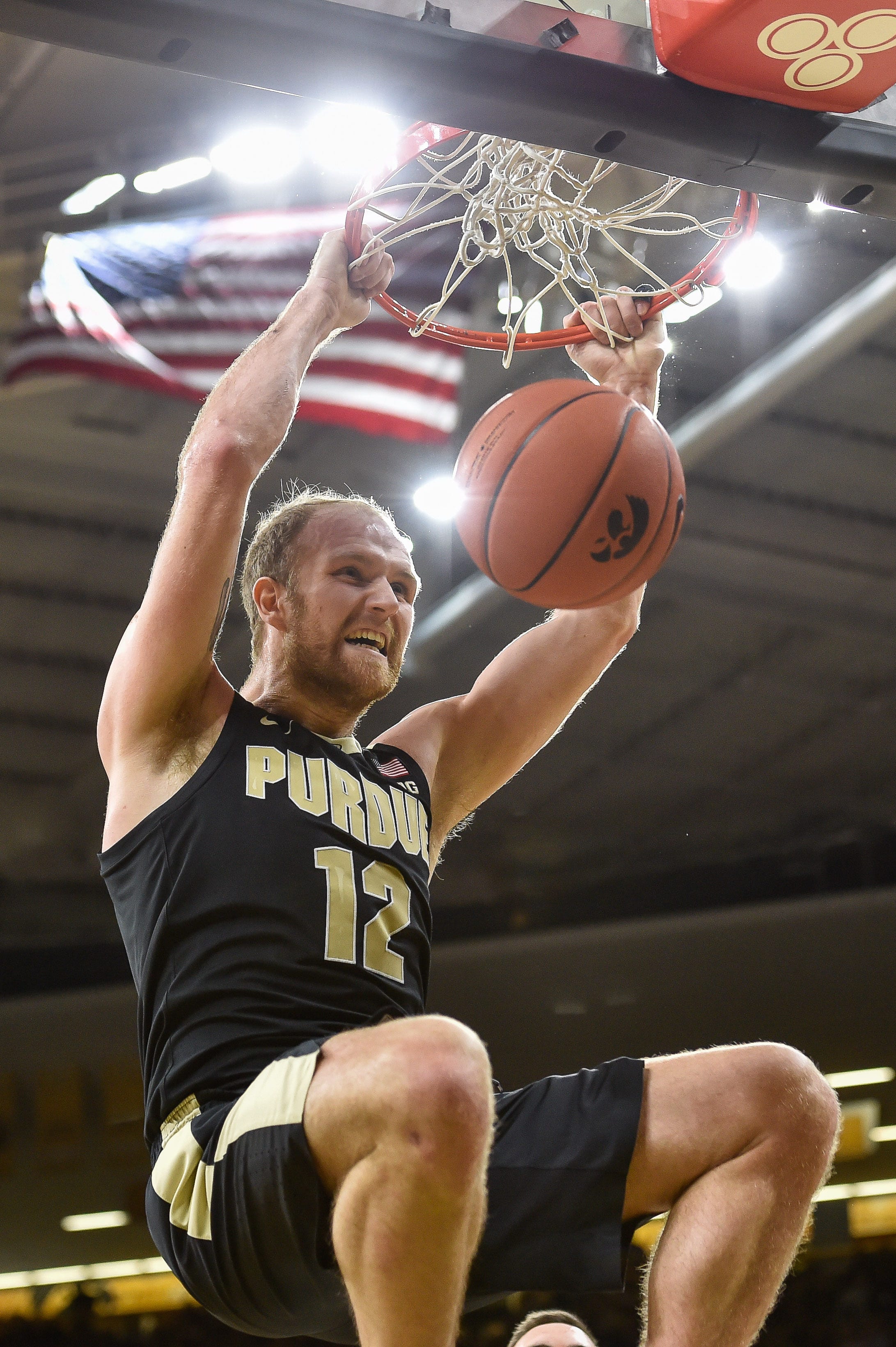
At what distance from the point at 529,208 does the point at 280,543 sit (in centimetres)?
80

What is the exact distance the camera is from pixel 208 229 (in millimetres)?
5098

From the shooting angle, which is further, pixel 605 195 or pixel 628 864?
pixel 628 864

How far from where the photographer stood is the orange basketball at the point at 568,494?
2270 mm

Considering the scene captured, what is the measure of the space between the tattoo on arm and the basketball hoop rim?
2.38 ft

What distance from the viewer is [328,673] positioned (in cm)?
257

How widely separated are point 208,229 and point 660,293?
2.74 metres

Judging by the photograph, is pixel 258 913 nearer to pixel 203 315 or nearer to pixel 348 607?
pixel 348 607

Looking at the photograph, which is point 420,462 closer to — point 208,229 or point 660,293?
point 208,229

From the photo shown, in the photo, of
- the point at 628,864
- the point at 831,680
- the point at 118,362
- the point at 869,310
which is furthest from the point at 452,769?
the point at 628,864

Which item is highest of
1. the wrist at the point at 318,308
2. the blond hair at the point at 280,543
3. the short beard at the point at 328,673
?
the wrist at the point at 318,308

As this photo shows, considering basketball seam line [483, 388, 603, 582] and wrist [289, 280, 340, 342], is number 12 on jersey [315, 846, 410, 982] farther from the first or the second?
wrist [289, 280, 340, 342]

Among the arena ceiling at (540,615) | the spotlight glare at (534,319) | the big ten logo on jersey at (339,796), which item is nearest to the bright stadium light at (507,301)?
→ the spotlight glare at (534,319)

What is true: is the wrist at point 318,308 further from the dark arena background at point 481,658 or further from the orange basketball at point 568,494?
the dark arena background at point 481,658

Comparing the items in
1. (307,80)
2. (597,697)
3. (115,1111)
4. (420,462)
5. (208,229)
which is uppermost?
(208,229)
